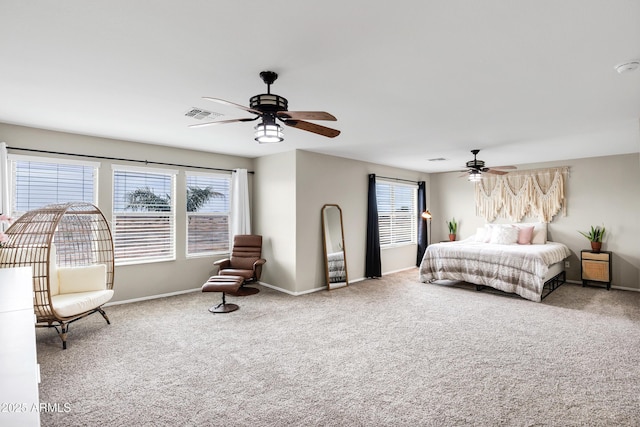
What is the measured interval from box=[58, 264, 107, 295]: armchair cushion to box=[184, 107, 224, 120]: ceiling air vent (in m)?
2.20

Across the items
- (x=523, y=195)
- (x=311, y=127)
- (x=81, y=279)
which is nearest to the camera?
(x=311, y=127)

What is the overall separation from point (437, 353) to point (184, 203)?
14.6ft

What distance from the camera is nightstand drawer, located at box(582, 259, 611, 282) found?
19.5 ft

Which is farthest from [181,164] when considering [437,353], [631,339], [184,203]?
[631,339]

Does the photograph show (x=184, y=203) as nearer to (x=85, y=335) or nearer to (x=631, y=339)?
(x=85, y=335)

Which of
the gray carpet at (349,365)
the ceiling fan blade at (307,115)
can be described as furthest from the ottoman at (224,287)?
the ceiling fan blade at (307,115)

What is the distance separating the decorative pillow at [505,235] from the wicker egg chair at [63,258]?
6.69m

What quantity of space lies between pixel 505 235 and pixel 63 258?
24.5ft

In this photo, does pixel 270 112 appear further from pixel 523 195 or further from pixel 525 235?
pixel 523 195

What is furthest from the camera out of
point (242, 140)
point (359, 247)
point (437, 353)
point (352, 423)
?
point (359, 247)

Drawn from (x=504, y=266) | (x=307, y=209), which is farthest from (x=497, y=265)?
(x=307, y=209)

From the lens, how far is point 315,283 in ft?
19.4

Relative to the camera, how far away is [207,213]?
6.03 metres

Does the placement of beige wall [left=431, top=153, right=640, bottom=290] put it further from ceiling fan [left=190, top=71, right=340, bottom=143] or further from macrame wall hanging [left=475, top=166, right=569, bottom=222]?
ceiling fan [left=190, top=71, right=340, bottom=143]
